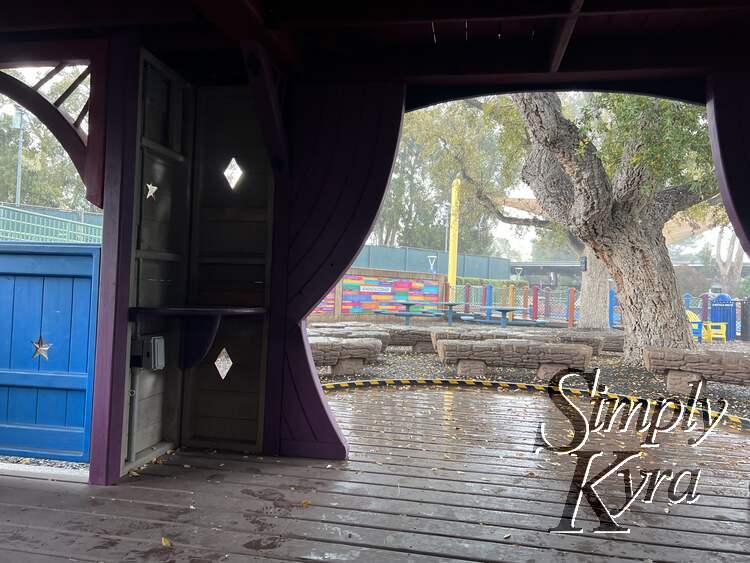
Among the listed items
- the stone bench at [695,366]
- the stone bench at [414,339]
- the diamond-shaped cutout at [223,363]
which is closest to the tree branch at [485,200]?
the stone bench at [414,339]

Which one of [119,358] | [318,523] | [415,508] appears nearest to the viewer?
[318,523]

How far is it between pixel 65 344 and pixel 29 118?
20871 mm

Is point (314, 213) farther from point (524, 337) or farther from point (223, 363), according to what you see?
point (524, 337)

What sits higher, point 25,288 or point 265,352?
point 25,288

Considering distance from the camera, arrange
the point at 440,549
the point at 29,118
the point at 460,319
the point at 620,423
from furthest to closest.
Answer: the point at 29,118, the point at 460,319, the point at 620,423, the point at 440,549

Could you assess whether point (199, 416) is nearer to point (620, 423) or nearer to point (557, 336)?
point (620, 423)

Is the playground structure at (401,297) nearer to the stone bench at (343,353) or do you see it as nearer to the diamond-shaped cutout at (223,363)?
the stone bench at (343,353)

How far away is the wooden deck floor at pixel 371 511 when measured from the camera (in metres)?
2.14

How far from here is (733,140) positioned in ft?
9.50

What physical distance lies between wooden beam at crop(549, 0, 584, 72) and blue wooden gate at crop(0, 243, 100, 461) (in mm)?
2840

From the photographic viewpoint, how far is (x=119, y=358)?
2869mm

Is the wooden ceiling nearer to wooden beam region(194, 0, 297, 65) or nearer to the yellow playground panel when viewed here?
wooden beam region(194, 0, 297, 65)

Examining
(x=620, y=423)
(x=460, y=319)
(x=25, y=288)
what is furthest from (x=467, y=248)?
(x=25, y=288)

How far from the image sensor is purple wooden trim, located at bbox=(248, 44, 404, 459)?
321cm
